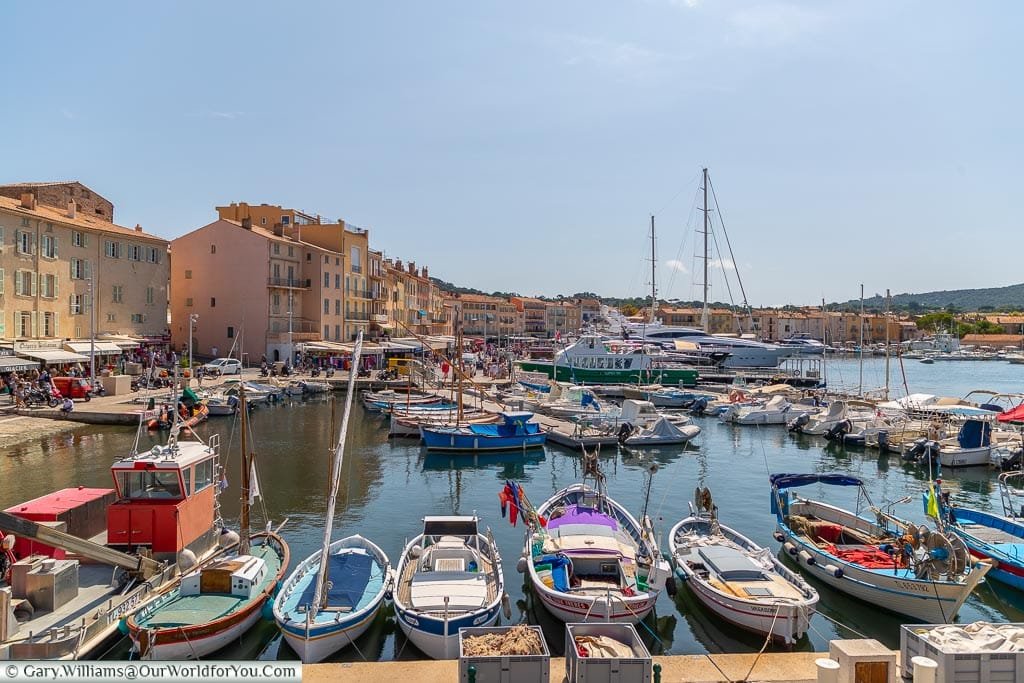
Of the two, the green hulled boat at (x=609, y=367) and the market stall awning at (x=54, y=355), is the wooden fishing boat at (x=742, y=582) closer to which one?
the market stall awning at (x=54, y=355)

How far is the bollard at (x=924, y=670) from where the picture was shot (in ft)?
29.8

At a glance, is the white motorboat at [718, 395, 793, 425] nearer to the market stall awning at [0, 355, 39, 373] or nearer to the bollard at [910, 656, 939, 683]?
the bollard at [910, 656, 939, 683]

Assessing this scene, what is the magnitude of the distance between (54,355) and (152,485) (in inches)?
1524

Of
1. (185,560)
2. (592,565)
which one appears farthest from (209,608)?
(592,565)

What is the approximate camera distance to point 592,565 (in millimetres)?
16094

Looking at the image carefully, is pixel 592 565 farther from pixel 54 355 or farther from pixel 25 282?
pixel 25 282

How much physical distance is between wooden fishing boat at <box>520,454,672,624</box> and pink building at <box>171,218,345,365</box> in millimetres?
52702

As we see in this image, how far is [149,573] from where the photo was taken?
45.1 ft

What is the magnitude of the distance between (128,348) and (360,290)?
28.6 meters

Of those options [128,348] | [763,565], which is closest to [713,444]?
[763,565]

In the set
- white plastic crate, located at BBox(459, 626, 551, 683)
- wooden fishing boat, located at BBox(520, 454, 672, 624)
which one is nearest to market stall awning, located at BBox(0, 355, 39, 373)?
wooden fishing boat, located at BBox(520, 454, 672, 624)

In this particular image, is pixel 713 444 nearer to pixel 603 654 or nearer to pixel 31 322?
pixel 603 654

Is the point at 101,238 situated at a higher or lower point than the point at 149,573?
higher

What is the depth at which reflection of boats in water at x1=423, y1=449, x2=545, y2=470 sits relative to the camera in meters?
34.8
